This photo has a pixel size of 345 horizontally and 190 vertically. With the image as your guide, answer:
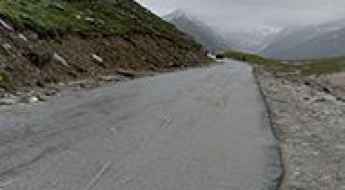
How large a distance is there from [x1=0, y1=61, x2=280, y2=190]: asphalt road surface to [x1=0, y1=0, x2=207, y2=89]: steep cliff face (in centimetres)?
856

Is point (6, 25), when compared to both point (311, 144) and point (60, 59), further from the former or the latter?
point (311, 144)

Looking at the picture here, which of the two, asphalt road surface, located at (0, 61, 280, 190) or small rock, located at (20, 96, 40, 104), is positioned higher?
asphalt road surface, located at (0, 61, 280, 190)

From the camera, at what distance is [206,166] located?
12.6 m

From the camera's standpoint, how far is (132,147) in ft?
45.0

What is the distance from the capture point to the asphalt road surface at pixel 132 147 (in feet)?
34.4

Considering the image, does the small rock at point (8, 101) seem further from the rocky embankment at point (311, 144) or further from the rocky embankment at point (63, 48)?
the rocky embankment at point (311, 144)

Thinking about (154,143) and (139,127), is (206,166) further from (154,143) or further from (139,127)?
(139,127)

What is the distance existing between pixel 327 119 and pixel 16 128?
47.5 ft

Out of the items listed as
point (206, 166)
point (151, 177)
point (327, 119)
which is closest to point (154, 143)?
point (206, 166)

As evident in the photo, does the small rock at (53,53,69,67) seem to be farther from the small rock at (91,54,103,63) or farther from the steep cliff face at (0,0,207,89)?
the small rock at (91,54,103,63)

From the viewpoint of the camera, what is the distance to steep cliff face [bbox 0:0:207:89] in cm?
3186

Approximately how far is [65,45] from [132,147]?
1224 inches

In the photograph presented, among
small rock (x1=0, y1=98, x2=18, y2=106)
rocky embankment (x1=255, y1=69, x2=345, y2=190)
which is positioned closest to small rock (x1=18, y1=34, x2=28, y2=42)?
small rock (x1=0, y1=98, x2=18, y2=106)

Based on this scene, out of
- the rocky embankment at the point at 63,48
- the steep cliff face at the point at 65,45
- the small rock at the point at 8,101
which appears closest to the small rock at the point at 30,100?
the rocky embankment at the point at 63,48
